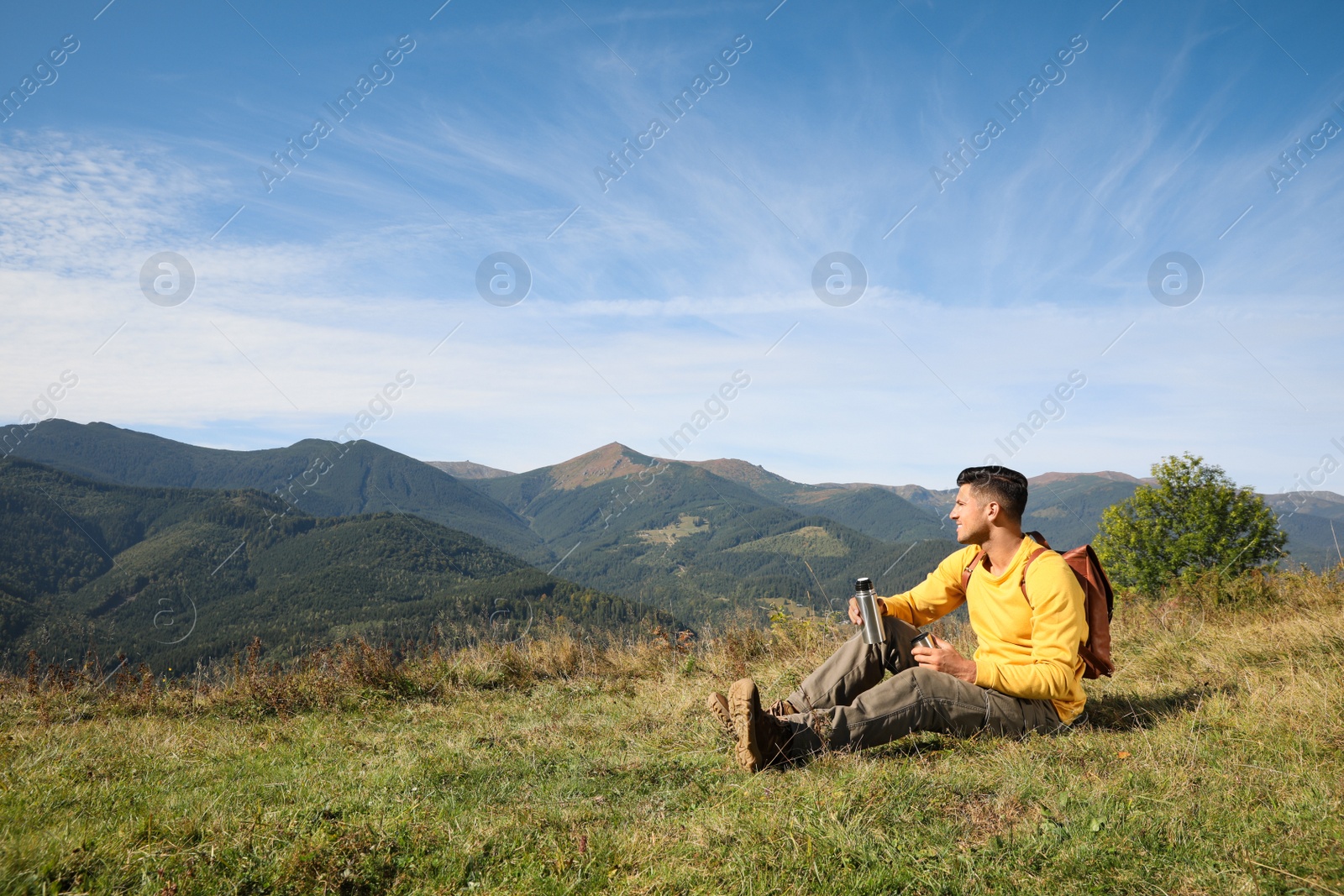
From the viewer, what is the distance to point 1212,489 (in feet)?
115

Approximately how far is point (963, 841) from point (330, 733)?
→ 202 inches

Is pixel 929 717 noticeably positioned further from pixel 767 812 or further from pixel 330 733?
pixel 330 733

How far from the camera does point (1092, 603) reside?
4363mm

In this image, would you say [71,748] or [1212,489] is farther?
[1212,489]

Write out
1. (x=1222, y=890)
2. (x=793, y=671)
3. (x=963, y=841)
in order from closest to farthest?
(x=1222, y=890), (x=963, y=841), (x=793, y=671)

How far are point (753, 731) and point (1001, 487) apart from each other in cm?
220

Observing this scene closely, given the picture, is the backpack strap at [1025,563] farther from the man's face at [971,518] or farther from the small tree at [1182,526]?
the small tree at [1182,526]

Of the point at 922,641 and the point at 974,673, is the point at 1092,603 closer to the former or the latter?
the point at 974,673

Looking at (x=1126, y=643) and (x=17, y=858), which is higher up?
(x=1126, y=643)

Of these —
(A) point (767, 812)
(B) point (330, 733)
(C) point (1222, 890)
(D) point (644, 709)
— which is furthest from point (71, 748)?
(C) point (1222, 890)

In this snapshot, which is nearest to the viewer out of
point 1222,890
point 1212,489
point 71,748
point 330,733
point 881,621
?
point 1222,890

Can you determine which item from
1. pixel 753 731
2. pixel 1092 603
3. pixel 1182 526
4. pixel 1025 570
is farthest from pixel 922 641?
pixel 1182 526

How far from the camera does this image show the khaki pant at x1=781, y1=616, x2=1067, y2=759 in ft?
13.7

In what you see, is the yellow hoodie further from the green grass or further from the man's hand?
the green grass
